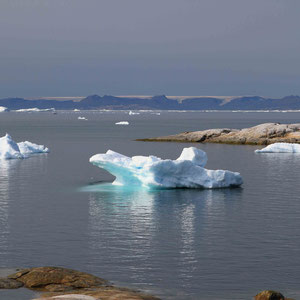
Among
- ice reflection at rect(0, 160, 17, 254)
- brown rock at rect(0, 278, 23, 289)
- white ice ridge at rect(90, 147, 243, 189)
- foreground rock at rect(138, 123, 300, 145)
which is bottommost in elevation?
brown rock at rect(0, 278, 23, 289)

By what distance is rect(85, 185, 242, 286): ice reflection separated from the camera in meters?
19.3

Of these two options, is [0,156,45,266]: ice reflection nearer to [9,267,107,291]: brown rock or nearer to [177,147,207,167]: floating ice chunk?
[9,267,107,291]: brown rock

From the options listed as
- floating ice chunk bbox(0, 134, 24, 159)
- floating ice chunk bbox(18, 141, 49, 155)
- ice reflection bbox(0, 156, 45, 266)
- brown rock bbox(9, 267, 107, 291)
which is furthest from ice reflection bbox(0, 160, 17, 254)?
floating ice chunk bbox(18, 141, 49, 155)

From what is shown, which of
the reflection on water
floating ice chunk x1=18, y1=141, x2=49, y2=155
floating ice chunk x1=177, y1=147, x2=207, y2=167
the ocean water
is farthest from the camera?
floating ice chunk x1=18, y1=141, x2=49, y2=155

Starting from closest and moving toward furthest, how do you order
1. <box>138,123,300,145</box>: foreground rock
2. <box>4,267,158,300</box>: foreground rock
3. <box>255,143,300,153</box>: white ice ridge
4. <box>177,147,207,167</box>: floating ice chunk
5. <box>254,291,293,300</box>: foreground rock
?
<box>254,291,293,300</box>: foreground rock, <box>4,267,158,300</box>: foreground rock, <box>177,147,207,167</box>: floating ice chunk, <box>255,143,300,153</box>: white ice ridge, <box>138,123,300,145</box>: foreground rock

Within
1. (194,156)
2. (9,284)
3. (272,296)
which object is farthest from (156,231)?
(194,156)

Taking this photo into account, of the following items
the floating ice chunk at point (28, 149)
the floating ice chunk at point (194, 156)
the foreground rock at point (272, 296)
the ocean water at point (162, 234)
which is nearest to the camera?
the foreground rock at point (272, 296)

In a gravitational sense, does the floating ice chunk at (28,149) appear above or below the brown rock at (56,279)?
above

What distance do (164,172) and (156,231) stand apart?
10931 millimetres

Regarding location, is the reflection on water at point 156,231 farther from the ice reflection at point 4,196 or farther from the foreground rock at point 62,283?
the ice reflection at point 4,196

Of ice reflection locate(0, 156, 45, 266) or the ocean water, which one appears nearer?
the ocean water

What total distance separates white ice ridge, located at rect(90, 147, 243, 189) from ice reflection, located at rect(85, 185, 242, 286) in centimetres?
78

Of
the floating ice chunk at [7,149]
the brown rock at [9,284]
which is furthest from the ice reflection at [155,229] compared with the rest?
the floating ice chunk at [7,149]

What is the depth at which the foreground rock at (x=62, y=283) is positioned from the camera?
52.0ft
